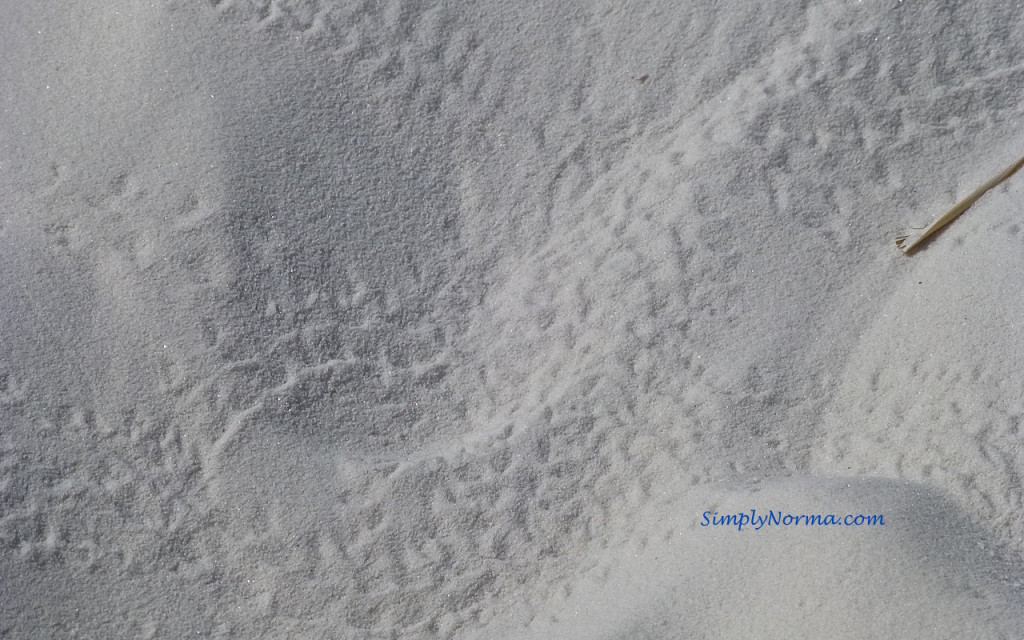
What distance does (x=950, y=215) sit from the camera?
4.26ft

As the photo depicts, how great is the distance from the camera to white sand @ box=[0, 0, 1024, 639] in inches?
47.8

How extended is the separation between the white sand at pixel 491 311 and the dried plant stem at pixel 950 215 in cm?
2

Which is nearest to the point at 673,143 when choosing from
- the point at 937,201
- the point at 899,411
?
the point at 937,201

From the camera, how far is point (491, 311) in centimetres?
133

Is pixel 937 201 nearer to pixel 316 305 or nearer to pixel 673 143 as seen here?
pixel 673 143

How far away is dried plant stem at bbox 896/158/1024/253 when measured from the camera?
130cm

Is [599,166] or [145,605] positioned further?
[599,166]

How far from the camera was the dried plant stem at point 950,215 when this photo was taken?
1.30m

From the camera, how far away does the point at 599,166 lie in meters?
1.33

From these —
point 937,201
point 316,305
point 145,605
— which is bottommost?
point 145,605

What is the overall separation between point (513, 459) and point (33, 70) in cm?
84

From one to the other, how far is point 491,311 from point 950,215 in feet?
2.14

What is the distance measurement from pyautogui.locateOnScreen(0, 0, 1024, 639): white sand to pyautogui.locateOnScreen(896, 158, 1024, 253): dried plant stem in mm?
16

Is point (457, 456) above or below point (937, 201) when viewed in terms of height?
below
